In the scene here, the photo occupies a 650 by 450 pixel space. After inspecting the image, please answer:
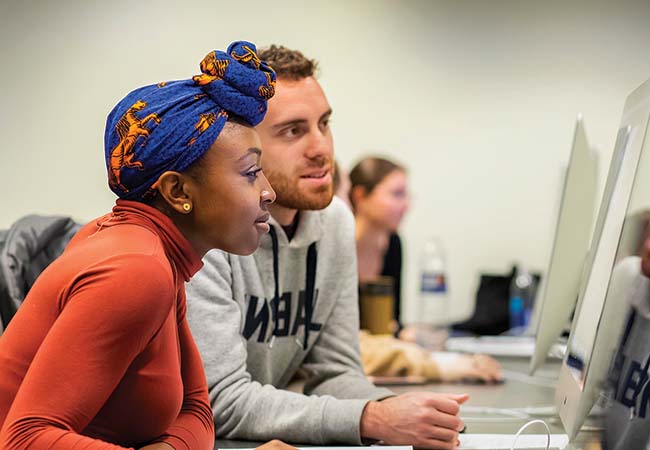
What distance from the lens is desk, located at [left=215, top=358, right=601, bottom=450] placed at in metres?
1.16

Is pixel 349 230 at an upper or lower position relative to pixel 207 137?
lower

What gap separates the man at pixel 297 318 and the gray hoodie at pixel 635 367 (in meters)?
0.29

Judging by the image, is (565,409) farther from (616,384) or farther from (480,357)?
(480,357)

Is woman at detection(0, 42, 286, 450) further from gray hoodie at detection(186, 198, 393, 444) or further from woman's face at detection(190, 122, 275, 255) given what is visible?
gray hoodie at detection(186, 198, 393, 444)

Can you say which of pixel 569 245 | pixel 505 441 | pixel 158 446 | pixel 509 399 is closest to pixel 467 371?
pixel 509 399

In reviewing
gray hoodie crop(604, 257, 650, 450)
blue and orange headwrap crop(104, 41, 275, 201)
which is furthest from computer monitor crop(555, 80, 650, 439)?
blue and orange headwrap crop(104, 41, 275, 201)

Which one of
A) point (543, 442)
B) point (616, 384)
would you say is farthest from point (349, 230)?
point (616, 384)

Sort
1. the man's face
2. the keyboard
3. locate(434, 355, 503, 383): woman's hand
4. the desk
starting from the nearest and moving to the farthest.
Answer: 1. the desk
2. the man's face
3. locate(434, 355, 503, 383): woman's hand
4. the keyboard

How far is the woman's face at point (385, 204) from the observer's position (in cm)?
376

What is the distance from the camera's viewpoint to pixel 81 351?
75cm

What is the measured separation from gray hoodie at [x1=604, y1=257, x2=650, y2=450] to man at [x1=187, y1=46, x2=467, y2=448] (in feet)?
0.96

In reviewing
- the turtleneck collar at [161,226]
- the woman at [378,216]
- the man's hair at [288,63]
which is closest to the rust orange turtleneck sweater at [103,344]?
the turtleneck collar at [161,226]

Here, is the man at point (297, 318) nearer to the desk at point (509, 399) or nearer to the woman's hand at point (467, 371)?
the desk at point (509, 399)

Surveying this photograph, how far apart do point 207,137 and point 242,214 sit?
0.30ft
